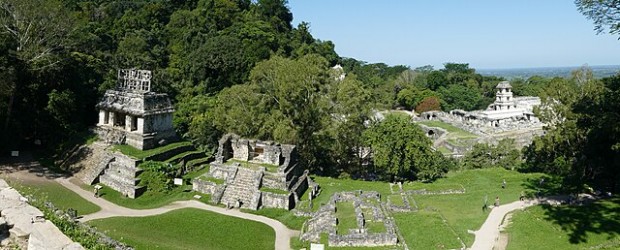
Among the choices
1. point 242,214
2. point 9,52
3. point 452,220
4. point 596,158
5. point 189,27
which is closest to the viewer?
point 452,220

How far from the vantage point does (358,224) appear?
19.2m

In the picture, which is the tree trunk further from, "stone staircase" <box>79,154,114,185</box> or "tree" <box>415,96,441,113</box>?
"tree" <box>415,96,441,113</box>

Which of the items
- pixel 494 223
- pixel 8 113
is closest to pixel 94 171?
pixel 8 113

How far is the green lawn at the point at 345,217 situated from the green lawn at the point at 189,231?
3012 mm

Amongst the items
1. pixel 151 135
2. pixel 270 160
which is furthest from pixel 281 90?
pixel 151 135

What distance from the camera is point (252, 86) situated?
31859 millimetres

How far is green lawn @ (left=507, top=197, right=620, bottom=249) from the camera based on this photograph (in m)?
17.2

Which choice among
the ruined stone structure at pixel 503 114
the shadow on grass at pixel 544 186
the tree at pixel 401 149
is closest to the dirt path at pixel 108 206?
the tree at pixel 401 149

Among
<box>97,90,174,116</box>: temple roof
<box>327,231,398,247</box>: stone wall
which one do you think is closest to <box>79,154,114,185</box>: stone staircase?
<box>97,90,174,116</box>: temple roof

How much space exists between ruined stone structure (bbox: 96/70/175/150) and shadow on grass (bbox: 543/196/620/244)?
22.9 m

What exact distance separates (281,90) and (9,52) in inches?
673

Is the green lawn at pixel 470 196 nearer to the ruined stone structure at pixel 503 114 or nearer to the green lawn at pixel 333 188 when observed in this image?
the green lawn at pixel 333 188

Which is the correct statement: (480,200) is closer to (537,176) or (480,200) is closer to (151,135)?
(537,176)

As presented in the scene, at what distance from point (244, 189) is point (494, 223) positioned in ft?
41.0
